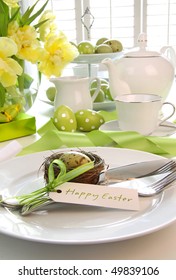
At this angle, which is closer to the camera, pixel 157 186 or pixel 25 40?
pixel 157 186

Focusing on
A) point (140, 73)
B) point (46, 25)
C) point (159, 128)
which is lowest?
point (159, 128)

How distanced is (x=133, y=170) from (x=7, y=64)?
0.33m

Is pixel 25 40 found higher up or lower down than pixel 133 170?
higher up

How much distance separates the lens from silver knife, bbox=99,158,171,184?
48cm

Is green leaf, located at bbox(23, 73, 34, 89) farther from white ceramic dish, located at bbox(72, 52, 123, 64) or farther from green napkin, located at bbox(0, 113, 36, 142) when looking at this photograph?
white ceramic dish, located at bbox(72, 52, 123, 64)

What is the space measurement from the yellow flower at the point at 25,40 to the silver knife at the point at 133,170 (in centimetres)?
37

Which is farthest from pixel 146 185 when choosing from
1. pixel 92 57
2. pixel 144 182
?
pixel 92 57

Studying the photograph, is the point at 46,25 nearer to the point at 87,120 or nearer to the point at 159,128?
the point at 87,120

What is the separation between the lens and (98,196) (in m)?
0.39

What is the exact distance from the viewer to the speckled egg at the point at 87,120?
2.52 feet

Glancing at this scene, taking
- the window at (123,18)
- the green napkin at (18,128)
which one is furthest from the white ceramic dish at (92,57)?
the window at (123,18)

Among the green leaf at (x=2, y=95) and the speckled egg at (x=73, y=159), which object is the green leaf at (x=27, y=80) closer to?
the green leaf at (x=2, y=95)
